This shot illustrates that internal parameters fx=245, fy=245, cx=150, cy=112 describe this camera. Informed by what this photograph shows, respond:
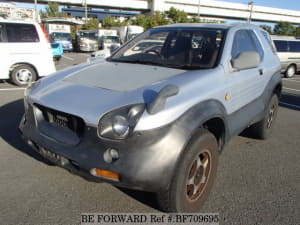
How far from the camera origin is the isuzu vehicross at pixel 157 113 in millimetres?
1781

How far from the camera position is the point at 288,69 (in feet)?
39.5

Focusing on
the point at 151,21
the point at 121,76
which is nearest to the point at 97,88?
the point at 121,76

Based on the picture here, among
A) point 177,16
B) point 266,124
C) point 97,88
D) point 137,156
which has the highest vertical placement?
point 177,16

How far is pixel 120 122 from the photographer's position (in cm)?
179

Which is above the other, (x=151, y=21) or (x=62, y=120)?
(x=151, y=21)

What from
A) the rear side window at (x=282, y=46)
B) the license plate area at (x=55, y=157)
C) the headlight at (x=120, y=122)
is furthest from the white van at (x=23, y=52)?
the rear side window at (x=282, y=46)

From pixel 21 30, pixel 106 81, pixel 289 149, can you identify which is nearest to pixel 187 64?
pixel 106 81

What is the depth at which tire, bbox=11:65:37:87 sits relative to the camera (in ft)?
24.2

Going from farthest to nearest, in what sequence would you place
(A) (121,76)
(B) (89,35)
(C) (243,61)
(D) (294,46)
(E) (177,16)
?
(E) (177,16) → (B) (89,35) → (D) (294,46) → (C) (243,61) → (A) (121,76)

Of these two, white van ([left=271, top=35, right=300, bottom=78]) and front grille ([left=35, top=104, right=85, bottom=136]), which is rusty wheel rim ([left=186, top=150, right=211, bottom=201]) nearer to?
front grille ([left=35, top=104, right=85, bottom=136])

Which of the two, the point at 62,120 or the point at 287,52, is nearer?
the point at 62,120

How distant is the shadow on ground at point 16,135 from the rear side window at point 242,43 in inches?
71.7

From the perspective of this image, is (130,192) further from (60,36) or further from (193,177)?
(60,36)

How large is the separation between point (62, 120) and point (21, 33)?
21.4ft
